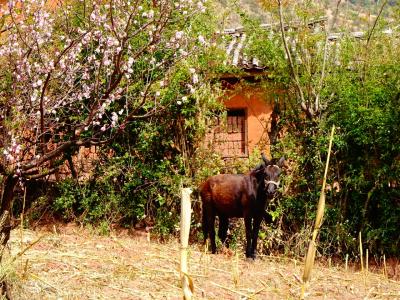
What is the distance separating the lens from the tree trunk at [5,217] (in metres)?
5.72

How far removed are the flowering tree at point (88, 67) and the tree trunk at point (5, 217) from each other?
1568mm

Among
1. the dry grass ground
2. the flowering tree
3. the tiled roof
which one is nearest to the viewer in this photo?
the dry grass ground

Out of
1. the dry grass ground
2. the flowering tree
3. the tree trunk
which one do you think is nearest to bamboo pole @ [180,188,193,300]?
the dry grass ground

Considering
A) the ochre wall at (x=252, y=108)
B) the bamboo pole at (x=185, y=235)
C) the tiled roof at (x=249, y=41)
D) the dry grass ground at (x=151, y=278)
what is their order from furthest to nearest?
the ochre wall at (x=252, y=108), the tiled roof at (x=249, y=41), the dry grass ground at (x=151, y=278), the bamboo pole at (x=185, y=235)

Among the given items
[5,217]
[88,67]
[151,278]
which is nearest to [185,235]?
[5,217]

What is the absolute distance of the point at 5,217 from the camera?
6066 mm

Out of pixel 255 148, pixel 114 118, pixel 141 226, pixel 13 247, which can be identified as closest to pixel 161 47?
pixel 114 118

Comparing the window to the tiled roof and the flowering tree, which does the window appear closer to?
the flowering tree

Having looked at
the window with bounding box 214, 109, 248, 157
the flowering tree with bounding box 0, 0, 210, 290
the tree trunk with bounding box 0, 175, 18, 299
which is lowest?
the tree trunk with bounding box 0, 175, 18, 299

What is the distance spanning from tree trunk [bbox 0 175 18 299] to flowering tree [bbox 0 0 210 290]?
1.57 m

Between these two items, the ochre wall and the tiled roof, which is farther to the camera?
the ochre wall

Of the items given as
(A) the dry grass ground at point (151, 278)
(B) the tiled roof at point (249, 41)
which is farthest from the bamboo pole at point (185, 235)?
(B) the tiled roof at point (249, 41)

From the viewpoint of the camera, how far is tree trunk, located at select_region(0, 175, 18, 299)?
18.8 feet

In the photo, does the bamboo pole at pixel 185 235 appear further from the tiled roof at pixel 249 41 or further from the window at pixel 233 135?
the window at pixel 233 135
